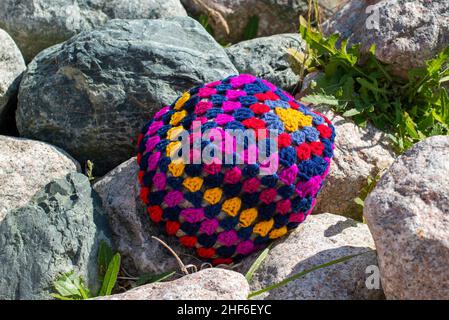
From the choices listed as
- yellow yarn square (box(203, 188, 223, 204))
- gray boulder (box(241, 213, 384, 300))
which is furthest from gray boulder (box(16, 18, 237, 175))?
gray boulder (box(241, 213, 384, 300))

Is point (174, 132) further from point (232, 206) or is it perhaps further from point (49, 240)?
point (49, 240)

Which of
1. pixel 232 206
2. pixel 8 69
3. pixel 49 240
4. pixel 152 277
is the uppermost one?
pixel 8 69

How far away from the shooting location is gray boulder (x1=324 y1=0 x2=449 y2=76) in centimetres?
406

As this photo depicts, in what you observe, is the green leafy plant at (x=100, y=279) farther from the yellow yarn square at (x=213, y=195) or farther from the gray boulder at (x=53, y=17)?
the gray boulder at (x=53, y=17)

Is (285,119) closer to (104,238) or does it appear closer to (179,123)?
(179,123)

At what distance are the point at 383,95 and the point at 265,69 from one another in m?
0.74

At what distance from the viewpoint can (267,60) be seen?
4355 mm

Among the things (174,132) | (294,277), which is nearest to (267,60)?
(174,132)

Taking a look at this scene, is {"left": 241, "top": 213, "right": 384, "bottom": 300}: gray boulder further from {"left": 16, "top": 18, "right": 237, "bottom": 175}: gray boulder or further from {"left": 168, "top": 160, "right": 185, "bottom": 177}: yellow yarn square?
{"left": 16, "top": 18, "right": 237, "bottom": 175}: gray boulder

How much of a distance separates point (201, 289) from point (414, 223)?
2.85ft

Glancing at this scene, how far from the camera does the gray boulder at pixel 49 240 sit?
123 inches

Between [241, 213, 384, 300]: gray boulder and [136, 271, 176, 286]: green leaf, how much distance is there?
0.36 meters

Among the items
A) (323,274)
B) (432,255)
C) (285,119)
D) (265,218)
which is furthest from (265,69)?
(432,255)

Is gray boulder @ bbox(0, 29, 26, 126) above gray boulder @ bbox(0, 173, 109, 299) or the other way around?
above
